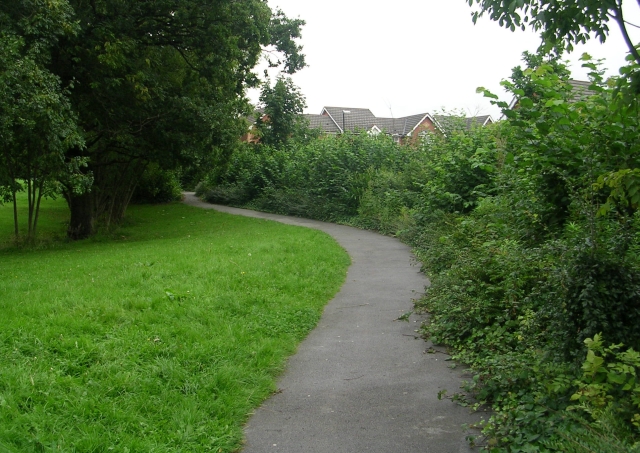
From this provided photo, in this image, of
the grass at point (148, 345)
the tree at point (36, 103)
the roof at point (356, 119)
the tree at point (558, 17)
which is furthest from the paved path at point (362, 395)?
the roof at point (356, 119)

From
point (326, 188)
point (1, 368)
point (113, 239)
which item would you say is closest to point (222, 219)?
point (326, 188)

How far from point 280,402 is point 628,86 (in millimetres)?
3609

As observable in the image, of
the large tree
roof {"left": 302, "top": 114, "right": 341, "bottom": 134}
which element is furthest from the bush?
roof {"left": 302, "top": 114, "right": 341, "bottom": 134}

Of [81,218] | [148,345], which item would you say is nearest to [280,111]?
[81,218]

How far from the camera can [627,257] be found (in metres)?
4.49

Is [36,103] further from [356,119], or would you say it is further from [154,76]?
[356,119]

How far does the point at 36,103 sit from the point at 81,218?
301 inches

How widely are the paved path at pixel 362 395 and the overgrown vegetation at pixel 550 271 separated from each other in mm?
345

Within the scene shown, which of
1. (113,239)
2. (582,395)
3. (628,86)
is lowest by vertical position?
(113,239)

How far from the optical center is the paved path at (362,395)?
4.13 metres

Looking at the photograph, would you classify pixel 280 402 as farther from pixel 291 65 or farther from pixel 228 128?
pixel 291 65

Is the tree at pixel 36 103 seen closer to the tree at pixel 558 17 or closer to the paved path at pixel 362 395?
the paved path at pixel 362 395

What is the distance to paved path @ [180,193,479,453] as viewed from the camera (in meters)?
4.13

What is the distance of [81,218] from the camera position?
18.8 m
